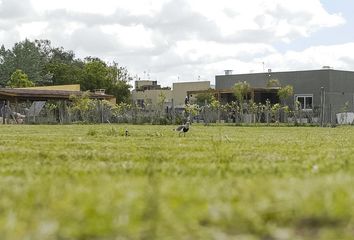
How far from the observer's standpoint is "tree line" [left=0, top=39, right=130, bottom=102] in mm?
74500

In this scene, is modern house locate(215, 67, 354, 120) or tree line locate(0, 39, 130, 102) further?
tree line locate(0, 39, 130, 102)

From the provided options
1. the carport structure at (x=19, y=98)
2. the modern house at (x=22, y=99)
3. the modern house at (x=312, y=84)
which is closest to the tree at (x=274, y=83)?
the modern house at (x=312, y=84)

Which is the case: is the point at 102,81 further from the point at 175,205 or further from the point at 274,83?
the point at 175,205

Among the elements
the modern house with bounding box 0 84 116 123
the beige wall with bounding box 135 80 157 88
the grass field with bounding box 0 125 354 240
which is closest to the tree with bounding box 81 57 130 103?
the beige wall with bounding box 135 80 157 88

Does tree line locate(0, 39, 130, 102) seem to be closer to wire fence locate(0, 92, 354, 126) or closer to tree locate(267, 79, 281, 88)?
tree locate(267, 79, 281, 88)

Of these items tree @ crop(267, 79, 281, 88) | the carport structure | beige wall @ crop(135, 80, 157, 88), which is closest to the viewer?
the carport structure

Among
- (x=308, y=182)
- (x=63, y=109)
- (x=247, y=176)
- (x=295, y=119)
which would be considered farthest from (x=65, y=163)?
(x=63, y=109)

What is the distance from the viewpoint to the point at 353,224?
118 inches

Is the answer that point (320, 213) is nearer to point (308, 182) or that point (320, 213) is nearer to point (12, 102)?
point (308, 182)

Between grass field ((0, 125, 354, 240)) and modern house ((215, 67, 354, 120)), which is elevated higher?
modern house ((215, 67, 354, 120))

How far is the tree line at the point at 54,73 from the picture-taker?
7450cm

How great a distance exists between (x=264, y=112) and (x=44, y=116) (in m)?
12.4

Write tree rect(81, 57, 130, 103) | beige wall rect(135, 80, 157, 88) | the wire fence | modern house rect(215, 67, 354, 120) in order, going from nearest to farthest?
the wire fence, modern house rect(215, 67, 354, 120), tree rect(81, 57, 130, 103), beige wall rect(135, 80, 157, 88)

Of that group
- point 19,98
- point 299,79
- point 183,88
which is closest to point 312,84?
point 299,79
